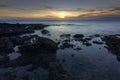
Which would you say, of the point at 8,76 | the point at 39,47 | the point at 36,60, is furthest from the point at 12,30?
the point at 8,76

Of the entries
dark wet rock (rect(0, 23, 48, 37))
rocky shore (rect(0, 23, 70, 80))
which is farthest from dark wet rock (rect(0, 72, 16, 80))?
dark wet rock (rect(0, 23, 48, 37))

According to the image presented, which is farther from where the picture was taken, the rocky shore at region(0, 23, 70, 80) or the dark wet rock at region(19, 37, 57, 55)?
the dark wet rock at region(19, 37, 57, 55)

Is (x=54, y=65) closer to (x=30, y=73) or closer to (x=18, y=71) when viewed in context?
(x=30, y=73)

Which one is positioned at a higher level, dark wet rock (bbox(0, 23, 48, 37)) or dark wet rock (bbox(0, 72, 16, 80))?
dark wet rock (bbox(0, 23, 48, 37))

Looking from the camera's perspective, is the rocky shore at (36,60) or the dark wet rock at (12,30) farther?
the dark wet rock at (12,30)

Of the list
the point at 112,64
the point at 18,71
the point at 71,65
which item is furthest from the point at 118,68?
the point at 18,71

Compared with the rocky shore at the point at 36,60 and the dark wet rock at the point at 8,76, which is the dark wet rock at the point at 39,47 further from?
the dark wet rock at the point at 8,76

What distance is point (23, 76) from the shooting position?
21.4m

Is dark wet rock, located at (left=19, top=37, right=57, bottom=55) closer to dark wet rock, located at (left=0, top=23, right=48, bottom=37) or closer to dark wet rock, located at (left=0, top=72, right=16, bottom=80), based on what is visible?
dark wet rock, located at (left=0, top=72, right=16, bottom=80)

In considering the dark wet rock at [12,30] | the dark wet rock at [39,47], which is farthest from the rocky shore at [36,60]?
the dark wet rock at [12,30]

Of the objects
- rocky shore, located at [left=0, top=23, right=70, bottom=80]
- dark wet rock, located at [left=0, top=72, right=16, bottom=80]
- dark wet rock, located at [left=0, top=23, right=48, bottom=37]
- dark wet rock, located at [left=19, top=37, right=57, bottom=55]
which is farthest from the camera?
dark wet rock, located at [left=0, top=23, right=48, bottom=37]

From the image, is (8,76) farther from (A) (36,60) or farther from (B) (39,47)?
(B) (39,47)

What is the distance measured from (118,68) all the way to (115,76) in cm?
377

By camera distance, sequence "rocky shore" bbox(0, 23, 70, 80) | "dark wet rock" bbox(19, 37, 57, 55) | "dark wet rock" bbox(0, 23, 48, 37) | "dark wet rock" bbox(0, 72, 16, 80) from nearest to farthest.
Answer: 1. "dark wet rock" bbox(0, 72, 16, 80)
2. "rocky shore" bbox(0, 23, 70, 80)
3. "dark wet rock" bbox(19, 37, 57, 55)
4. "dark wet rock" bbox(0, 23, 48, 37)
